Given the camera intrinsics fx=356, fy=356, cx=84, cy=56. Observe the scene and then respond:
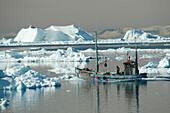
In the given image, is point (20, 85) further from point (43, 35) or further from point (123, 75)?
point (43, 35)

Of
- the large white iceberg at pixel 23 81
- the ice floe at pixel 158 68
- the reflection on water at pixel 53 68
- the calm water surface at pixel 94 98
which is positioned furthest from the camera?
the reflection on water at pixel 53 68

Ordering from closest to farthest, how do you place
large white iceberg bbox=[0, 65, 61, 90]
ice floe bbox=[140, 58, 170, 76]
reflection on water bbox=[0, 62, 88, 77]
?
large white iceberg bbox=[0, 65, 61, 90] < ice floe bbox=[140, 58, 170, 76] < reflection on water bbox=[0, 62, 88, 77]

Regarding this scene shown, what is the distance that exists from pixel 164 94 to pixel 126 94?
2597 mm

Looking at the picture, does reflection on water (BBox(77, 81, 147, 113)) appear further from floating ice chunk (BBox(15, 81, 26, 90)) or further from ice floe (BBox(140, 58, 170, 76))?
ice floe (BBox(140, 58, 170, 76))

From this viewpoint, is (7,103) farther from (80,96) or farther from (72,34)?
(72,34)

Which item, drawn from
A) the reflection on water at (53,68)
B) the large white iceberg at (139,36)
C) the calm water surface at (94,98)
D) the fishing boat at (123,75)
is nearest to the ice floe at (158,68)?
the fishing boat at (123,75)

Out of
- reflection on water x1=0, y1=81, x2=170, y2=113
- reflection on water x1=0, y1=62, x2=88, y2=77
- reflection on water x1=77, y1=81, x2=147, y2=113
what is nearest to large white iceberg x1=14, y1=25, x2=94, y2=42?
reflection on water x1=0, y1=62, x2=88, y2=77

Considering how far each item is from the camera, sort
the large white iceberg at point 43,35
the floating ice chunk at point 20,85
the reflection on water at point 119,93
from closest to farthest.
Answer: the reflection on water at point 119,93, the floating ice chunk at point 20,85, the large white iceberg at point 43,35

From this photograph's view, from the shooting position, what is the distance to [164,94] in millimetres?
24484

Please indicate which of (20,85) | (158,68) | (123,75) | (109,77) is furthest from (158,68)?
(20,85)

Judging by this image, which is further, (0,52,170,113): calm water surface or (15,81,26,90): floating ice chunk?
(15,81,26,90): floating ice chunk

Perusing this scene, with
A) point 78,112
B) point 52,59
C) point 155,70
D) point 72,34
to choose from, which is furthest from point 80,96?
point 72,34

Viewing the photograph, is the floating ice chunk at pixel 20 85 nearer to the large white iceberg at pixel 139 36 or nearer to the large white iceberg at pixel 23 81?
the large white iceberg at pixel 23 81

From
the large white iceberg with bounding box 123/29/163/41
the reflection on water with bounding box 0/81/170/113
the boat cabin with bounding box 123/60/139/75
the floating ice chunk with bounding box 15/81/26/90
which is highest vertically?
the large white iceberg with bounding box 123/29/163/41
